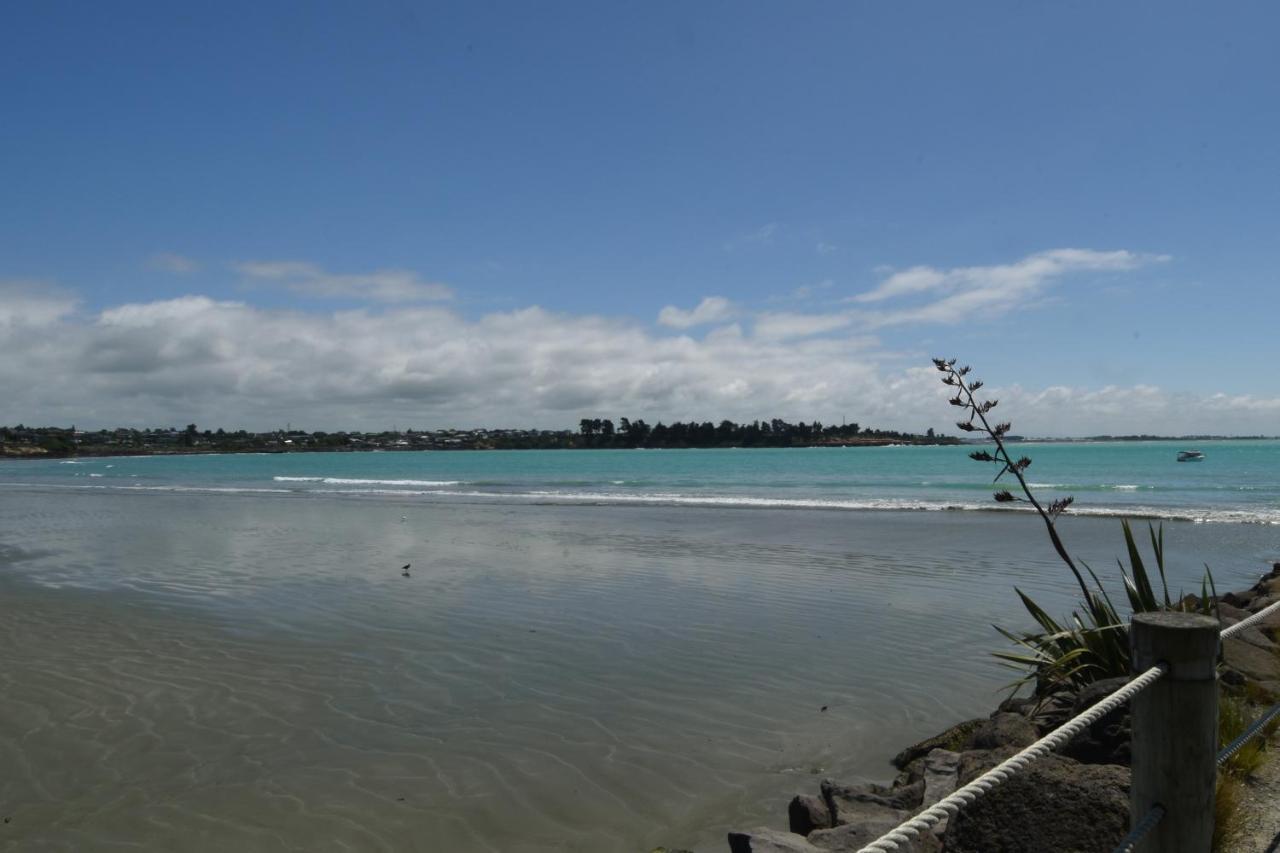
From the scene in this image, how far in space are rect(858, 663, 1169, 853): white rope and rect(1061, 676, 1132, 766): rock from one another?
7.20ft

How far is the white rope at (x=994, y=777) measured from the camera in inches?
73.8

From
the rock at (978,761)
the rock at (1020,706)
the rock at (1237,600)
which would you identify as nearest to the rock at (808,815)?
the rock at (978,761)

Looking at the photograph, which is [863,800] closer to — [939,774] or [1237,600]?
[939,774]

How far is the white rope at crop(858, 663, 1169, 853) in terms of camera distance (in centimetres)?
187

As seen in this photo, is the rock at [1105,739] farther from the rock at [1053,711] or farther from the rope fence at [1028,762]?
the rope fence at [1028,762]

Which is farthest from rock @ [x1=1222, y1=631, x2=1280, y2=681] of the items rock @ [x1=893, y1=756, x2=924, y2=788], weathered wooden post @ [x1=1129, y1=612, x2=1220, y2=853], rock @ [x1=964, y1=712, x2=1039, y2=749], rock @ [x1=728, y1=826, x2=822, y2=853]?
weathered wooden post @ [x1=1129, y1=612, x2=1220, y2=853]

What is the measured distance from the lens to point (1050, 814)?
3.49 m

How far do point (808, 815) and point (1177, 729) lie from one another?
119 inches

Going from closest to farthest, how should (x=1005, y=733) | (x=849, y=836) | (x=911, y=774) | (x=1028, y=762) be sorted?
1. (x=1028, y=762)
2. (x=849, y=836)
3. (x=1005, y=733)
4. (x=911, y=774)

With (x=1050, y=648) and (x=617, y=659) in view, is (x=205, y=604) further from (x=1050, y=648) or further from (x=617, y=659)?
(x=1050, y=648)

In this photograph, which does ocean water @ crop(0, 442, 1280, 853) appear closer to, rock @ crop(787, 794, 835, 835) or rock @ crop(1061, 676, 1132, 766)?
rock @ crop(787, 794, 835, 835)

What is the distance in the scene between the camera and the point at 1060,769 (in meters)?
3.66

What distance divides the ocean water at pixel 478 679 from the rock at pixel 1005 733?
2.98 feet

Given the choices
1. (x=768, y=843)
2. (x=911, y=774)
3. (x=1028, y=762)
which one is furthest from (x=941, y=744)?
(x=1028, y=762)
